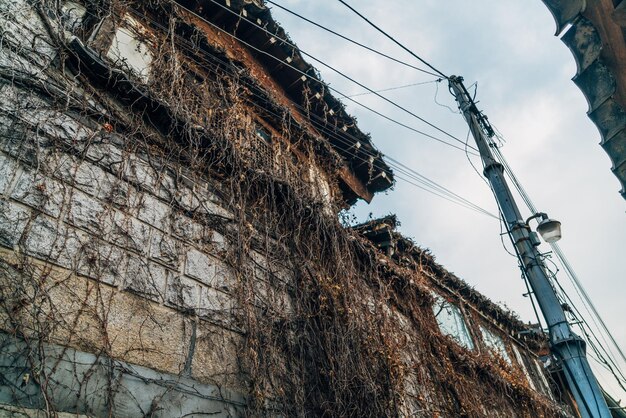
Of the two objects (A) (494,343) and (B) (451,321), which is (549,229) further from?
(A) (494,343)

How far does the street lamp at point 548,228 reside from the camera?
5648mm

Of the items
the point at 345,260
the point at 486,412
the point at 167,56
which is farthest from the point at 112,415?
the point at 486,412

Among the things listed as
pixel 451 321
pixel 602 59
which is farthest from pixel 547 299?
pixel 451 321

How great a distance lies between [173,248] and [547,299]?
427 centimetres

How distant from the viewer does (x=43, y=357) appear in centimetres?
229

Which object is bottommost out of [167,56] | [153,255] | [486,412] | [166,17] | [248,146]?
[486,412]

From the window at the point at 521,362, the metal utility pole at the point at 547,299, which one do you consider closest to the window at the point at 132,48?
the metal utility pole at the point at 547,299

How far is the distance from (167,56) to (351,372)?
4.27 m

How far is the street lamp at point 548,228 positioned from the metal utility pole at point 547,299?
1.32 ft

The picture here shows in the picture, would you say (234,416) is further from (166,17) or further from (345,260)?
(166,17)

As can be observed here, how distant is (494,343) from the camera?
10.5 meters

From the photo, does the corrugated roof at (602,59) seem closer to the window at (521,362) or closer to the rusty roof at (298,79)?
the rusty roof at (298,79)

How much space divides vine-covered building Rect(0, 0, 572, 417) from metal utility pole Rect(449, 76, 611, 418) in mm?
1854

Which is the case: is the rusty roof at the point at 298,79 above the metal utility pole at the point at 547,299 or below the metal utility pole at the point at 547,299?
above
